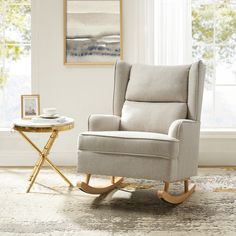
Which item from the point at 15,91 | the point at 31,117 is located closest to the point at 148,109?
the point at 31,117

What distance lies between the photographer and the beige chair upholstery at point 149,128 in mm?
3852

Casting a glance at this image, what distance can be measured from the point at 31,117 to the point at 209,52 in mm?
1999

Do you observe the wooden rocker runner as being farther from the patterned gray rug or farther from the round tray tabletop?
the round tray tabletop

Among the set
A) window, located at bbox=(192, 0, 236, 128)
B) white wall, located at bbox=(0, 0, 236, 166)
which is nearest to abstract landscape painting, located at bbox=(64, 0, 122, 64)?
white wall, located at bbox=(0, 0, 236, 166)

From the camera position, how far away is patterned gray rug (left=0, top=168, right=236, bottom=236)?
3.42 metres

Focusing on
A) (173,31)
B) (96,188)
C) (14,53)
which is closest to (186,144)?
(96,188)

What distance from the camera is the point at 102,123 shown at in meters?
4.37

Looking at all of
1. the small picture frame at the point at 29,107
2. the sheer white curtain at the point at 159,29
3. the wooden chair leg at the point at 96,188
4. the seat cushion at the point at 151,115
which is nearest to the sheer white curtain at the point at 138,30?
the sheer white curtain at the point at 159,29

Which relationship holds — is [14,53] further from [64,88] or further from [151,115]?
[151,115]

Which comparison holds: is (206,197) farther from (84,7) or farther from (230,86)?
(84,7)

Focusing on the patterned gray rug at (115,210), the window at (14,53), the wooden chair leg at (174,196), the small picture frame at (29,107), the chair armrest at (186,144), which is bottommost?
the patterned gray rug at (115,210)

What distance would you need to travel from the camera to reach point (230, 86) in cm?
565

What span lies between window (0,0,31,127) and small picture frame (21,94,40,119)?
820 mm

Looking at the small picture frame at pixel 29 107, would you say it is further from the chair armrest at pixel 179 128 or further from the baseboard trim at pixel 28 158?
the chair armrest at pixel 179 128
